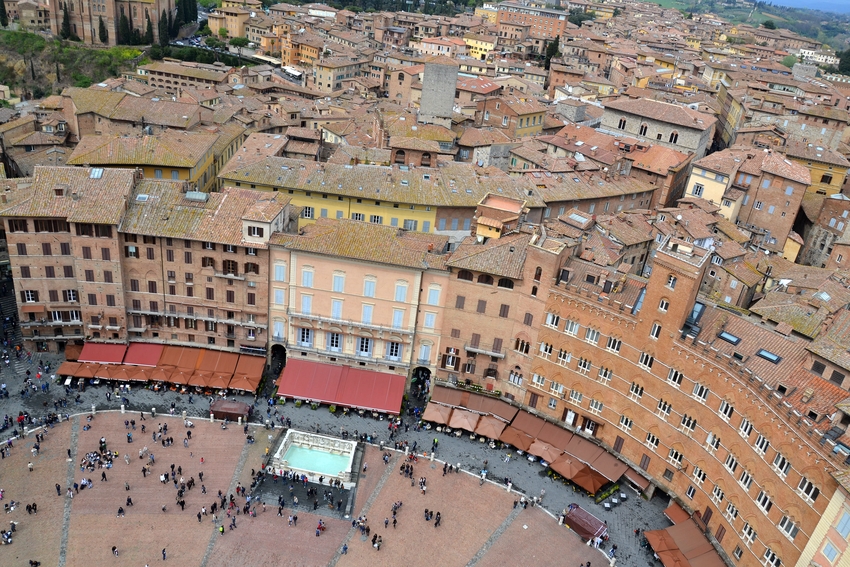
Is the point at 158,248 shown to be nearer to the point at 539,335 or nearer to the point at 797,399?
the point at 539,335

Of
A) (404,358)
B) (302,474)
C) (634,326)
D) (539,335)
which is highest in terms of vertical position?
(634,326)

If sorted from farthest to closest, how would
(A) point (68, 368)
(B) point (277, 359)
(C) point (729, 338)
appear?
(B) point (277, 359), (A) point (68, 368), (C) point (729, 338)

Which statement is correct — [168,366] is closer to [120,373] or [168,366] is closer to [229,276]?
[120,373]

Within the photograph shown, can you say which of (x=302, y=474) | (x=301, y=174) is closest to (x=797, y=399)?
(x=302, y=474)

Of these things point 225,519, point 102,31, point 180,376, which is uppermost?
point 102,31

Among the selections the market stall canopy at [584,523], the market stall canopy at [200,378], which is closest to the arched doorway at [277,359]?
the market stall canopy at [200,378]

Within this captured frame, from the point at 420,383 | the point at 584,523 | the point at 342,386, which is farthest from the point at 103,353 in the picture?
the point at 584,523

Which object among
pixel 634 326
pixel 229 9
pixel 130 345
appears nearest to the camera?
pixel 634 326
